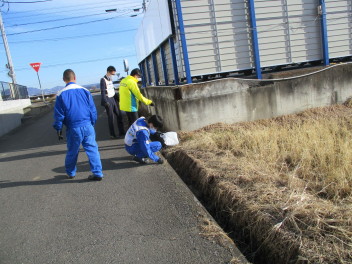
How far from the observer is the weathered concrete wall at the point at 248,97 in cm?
695

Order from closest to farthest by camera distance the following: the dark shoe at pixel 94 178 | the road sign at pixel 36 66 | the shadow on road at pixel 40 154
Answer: the dark shoe at pixel 94 178 < the shadow on road at pixel 40 154 < the road sign at pixel 36 66

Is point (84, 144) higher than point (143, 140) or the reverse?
A: higher

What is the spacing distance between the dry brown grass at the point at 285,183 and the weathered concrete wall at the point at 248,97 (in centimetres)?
57

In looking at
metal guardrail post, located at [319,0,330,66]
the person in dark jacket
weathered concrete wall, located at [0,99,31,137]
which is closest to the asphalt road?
the person in dark jacket

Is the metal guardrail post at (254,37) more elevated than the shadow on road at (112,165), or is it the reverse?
the metal guardrail post at (254,37)

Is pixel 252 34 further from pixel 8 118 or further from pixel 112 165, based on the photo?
pixel 8 118

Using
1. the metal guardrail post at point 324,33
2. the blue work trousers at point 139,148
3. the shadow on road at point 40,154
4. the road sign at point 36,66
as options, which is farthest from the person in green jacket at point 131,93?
the road sign at point 36,66

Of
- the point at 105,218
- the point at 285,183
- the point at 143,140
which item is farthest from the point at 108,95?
the point at 285,183

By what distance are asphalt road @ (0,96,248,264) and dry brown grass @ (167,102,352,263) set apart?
41cm

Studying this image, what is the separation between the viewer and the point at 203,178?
4254 millimetres

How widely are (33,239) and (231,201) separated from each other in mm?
2207

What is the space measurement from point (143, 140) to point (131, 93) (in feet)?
7.76

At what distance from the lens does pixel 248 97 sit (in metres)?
7.42

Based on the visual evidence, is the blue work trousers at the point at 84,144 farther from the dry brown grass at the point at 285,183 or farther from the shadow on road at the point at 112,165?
the dry brown grass at the point at 285,183
